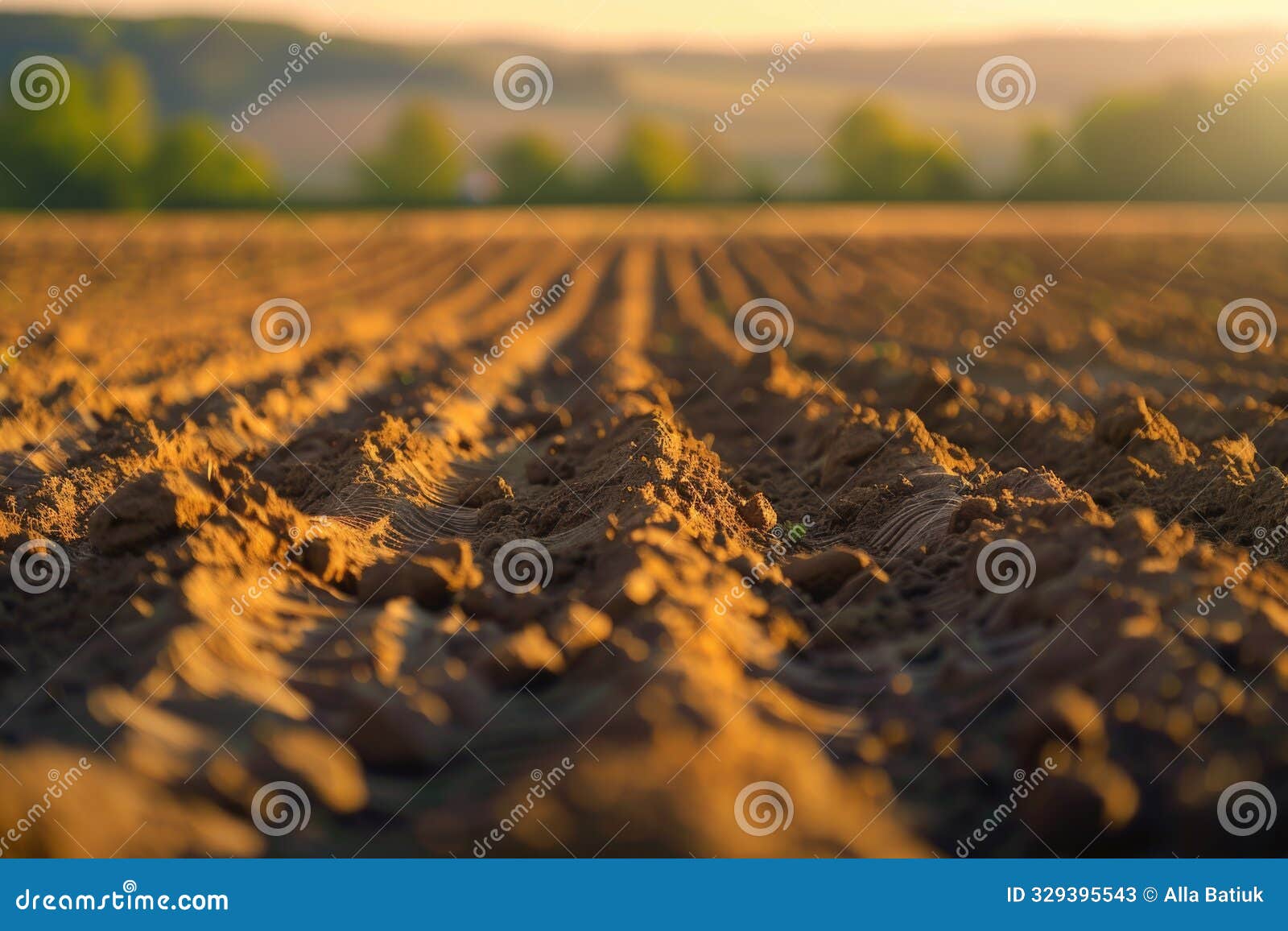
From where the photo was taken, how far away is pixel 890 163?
55500 mm

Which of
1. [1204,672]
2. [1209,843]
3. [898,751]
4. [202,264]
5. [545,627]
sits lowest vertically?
[202,264]

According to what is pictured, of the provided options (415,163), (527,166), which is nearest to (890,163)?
(527,166)

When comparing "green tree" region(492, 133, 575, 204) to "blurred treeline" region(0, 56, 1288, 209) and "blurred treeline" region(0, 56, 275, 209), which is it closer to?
"blurred treeline" region(0, 56, 1288, 209)

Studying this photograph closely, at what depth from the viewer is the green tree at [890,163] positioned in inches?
2122

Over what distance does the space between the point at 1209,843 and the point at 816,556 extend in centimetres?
209

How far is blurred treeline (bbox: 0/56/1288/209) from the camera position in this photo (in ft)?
155

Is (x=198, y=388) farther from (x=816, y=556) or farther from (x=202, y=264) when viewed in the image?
(x=202, y=264)

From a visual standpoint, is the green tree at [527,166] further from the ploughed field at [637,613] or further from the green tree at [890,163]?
the ploughed field at [637,613]

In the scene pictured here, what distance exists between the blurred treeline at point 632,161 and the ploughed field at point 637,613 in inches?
1723

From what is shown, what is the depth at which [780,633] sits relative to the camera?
14.1ft

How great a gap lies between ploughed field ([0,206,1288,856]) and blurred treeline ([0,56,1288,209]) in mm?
43764

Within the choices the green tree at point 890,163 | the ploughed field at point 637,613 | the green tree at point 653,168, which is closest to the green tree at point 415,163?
the green tree at point 653,168

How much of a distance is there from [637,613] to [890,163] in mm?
55470

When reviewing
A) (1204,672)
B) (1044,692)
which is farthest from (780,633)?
(1204,672)
